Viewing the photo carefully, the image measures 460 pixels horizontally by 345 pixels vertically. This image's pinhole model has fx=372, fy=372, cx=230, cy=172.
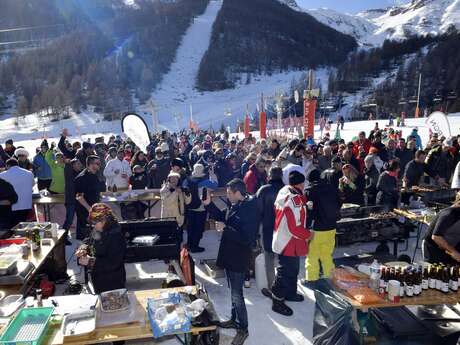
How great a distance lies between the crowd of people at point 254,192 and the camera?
12.8 ft

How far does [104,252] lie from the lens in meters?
3.71

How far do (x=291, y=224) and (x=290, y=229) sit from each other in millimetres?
57

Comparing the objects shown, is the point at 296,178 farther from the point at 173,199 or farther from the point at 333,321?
the point at 173,199

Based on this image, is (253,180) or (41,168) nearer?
(253,180)

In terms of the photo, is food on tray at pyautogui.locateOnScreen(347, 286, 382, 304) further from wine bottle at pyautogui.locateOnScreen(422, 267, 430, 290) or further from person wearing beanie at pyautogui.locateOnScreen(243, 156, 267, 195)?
person wearing beanie at pyautogui.locateOnScreen(243, 156, 267, 195)

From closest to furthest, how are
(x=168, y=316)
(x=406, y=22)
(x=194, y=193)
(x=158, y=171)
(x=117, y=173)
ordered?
1. (x=168, y=316)
2. (x=194, y=193)
3. (x=117, y=173)
4. (x=158, y=171)
5. (x=406, y=22)

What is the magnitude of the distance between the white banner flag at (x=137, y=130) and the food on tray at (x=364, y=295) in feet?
22.8

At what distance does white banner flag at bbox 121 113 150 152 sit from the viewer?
9398mm

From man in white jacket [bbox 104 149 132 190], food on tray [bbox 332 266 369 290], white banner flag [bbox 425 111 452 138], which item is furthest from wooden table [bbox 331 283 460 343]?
white banner flag [bbox 425 111 452 138]

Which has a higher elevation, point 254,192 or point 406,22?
point 406,22

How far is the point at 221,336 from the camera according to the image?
4016 millimetres

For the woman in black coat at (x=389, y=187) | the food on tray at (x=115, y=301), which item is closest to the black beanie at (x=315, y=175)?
the woman in black coat at (x=389, y=187)

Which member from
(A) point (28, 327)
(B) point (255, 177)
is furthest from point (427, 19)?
(A) point (28, 327)

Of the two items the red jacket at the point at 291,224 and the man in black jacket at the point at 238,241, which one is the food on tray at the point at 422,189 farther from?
the man in black jacket at the point at 238,241
